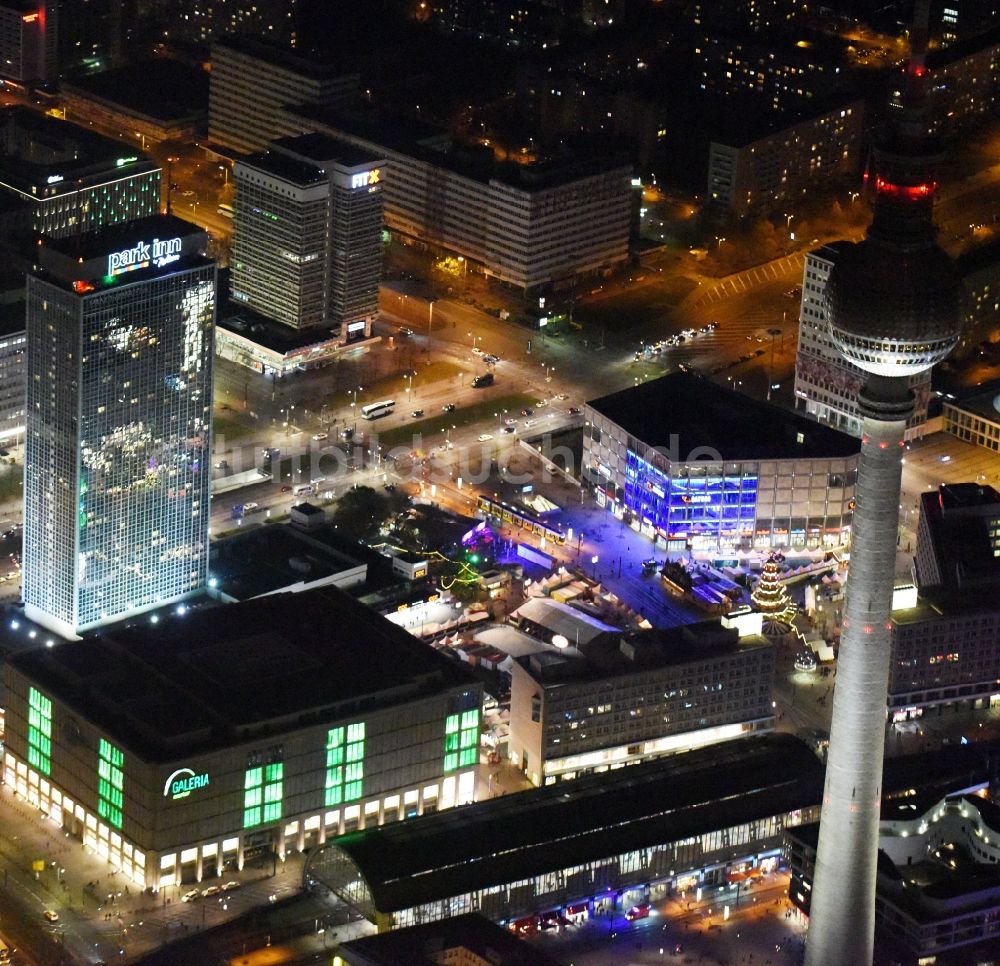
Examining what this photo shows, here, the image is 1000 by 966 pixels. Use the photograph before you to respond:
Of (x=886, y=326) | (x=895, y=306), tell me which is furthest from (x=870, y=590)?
(x=895, y=306)

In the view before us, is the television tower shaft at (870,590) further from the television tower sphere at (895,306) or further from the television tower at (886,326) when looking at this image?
the television tower sphere at (895,306)

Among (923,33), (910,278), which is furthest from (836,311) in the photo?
(923,33)

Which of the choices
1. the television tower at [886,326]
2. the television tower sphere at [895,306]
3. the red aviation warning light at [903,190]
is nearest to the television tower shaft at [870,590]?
the television tower at [886,326]

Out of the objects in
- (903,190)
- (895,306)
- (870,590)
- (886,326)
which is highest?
(903,190)

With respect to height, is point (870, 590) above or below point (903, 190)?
below

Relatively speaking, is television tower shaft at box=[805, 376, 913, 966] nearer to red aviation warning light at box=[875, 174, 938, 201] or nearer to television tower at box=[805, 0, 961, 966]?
television tower at box=[805, 0, 961, 966]

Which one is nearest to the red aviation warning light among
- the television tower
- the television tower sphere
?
the television tower

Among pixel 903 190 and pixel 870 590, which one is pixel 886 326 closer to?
pixel 903 190

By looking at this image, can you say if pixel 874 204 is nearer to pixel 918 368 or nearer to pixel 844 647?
pixel 918 368
